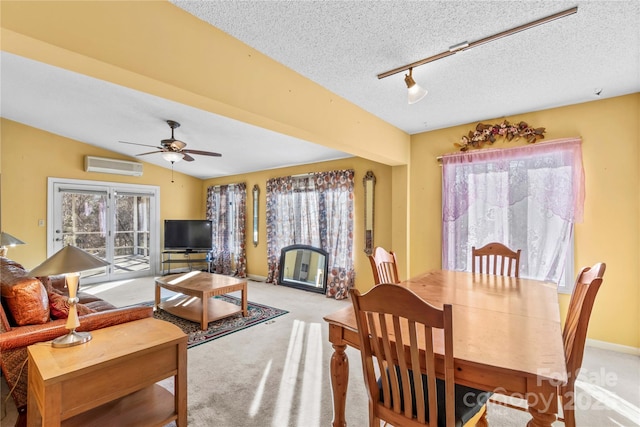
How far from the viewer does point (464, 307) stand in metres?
1.70

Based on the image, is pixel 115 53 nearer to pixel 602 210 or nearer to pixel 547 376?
pixel 547 376

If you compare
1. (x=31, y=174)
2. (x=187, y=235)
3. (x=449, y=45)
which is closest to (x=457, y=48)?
(x=449, y=45)

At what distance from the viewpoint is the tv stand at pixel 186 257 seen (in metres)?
6.28

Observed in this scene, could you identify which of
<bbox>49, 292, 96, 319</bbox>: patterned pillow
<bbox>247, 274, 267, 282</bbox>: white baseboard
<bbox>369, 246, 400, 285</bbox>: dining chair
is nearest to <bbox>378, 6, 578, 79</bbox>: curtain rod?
<bbox>369, 246, 400, 285</bbox>: dining chair

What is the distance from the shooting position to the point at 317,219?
511 centimetres

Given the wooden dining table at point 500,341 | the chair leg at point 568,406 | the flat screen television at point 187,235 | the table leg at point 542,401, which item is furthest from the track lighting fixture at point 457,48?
the flat screen television at point 187,235

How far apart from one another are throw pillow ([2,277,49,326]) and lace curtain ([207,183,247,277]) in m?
4.43

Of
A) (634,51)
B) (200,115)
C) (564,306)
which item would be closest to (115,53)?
(200,115)

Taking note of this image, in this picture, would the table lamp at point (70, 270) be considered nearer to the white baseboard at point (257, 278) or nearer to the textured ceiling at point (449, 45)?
the textured ceiling at point (449, 45)

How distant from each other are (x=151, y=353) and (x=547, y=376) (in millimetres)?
1852

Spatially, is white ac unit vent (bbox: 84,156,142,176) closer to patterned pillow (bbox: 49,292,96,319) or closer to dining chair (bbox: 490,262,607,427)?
patterned pillow (bbox: 49,292,96,319)

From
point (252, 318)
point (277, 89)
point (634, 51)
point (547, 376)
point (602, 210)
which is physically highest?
point (634, 51)

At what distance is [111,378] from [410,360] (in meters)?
1.50

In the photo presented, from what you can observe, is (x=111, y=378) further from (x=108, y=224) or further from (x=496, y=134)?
(x=108, y=224)
